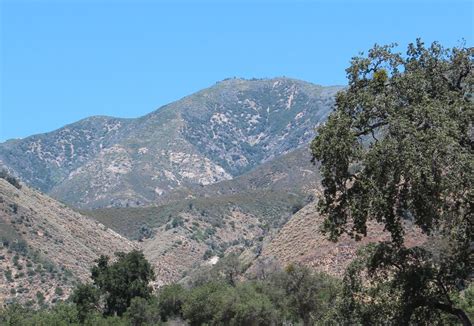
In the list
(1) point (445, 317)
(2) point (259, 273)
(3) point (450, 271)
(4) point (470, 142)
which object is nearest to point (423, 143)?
(4) point (470, 142)

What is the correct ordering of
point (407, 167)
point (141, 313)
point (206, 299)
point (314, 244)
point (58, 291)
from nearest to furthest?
point (407, 167)
point (206, 299)
point (141, 313)
point (314, 244)
point (58, 291)

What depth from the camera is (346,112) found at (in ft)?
60.4

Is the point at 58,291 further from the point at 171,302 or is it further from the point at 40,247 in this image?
the point at 171,302

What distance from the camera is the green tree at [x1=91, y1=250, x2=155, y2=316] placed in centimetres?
7594

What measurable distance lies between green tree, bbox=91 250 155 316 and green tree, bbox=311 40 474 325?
5906 centimetres

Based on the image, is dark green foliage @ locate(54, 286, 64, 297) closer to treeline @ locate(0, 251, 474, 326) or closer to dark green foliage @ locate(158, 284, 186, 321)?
treeline @ locate(0, 251, 474, 326)

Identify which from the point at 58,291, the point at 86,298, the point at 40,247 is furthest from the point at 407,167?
the point at 40,247

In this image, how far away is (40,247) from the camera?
10969cm

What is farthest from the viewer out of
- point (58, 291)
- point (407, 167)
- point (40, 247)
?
point (40, 247)

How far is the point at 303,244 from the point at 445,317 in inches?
2544

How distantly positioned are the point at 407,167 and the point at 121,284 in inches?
2497

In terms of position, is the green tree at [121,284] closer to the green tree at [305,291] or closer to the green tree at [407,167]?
the green tree at [305,291]

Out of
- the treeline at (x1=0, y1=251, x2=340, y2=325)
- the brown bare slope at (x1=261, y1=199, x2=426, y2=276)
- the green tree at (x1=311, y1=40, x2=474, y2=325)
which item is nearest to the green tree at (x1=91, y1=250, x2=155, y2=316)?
the treeline at (x1=0, y1=251, x2=340, y2=325)

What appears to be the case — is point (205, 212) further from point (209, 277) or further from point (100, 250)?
point (209, 277)
